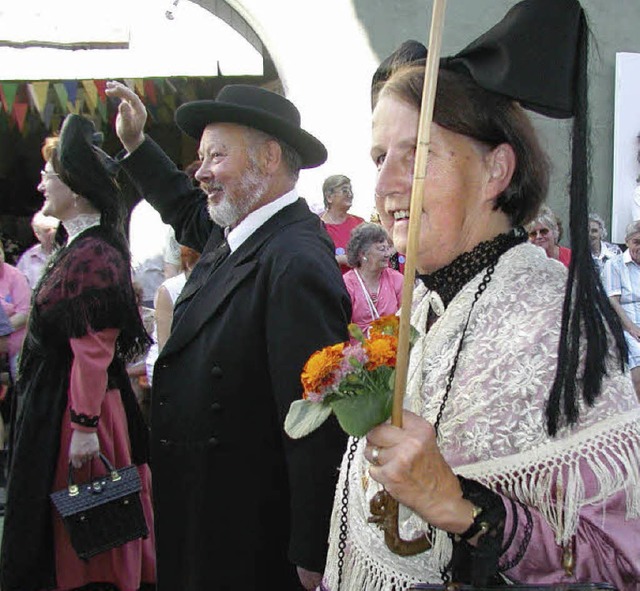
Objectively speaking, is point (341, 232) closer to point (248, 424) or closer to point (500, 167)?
point (248, 424)

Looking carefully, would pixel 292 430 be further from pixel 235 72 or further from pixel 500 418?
pixel 235 72

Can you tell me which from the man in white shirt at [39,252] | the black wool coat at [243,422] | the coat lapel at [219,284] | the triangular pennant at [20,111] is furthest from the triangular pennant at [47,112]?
the black wool coat at [243,422]

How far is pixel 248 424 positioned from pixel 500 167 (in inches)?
49.0


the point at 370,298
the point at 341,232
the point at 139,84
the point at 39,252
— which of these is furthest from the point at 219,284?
the point at 139,84

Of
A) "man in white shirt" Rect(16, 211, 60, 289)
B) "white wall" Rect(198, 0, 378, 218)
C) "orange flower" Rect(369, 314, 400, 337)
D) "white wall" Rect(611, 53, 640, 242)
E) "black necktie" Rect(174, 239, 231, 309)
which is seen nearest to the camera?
"orange flower" Rect(369, 314, 400, 337)

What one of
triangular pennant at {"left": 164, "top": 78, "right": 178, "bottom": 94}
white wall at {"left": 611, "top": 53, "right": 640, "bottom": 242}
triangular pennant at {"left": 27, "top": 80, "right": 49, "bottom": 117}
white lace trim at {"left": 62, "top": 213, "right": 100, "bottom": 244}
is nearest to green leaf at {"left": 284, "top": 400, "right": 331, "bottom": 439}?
white lace trim at {"left": 62, "top": 213, "right": 100, "bottom": 244}

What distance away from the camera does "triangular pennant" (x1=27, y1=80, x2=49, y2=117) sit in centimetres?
779

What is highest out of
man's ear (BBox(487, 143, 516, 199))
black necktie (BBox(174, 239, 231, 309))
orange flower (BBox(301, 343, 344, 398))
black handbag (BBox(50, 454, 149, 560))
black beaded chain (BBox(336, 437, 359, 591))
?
man's ear (BBox(487, 143, 516, 199))

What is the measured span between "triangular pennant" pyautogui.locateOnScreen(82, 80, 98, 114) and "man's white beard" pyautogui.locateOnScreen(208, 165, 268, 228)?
5.68 metres

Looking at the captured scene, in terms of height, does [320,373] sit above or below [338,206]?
below

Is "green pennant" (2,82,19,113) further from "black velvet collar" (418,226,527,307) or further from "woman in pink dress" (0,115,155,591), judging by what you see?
"black velvet collar" (418,226,527,307)

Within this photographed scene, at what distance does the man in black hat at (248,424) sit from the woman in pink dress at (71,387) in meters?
0.64

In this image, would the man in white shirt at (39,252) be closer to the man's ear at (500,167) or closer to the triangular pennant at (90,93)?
the triangular pennant at (90,93)

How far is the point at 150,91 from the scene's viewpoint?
319 inches
